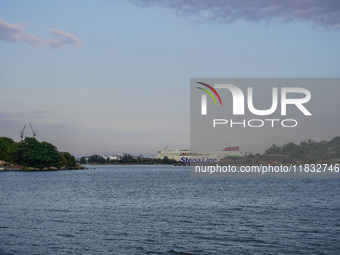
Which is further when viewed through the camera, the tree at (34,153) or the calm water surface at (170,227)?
the tree at (34,153)

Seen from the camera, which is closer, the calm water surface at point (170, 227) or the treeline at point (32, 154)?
the calm water surface at point (170, 227)

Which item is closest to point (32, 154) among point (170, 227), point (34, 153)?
point (34, 153)

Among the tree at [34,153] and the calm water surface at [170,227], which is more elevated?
the tree at [34,153]

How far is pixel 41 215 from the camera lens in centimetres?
4200

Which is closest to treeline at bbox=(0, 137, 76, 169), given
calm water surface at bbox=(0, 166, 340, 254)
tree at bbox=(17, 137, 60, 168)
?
tree at bbox=(17, 137, 60, 168)

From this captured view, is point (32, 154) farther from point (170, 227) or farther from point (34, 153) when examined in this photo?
point (170, 227)

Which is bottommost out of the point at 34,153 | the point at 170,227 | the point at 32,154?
the point at 170,227

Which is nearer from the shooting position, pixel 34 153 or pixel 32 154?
pixel 32 154

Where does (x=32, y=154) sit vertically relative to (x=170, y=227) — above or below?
above

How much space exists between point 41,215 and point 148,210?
34.8ft

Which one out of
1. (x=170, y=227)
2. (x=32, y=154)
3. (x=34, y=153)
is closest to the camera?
(x=170, y=227)

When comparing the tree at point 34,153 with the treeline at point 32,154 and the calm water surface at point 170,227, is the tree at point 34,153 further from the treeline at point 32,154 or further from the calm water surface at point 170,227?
the calm water surface at point 170,227

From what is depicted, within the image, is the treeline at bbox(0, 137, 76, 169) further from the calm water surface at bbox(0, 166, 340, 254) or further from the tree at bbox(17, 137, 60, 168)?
the calm water surface at bbox(0, 166, 340, 254)

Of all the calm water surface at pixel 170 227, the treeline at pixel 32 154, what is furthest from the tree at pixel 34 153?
the calm water surface at pixel 170 227
